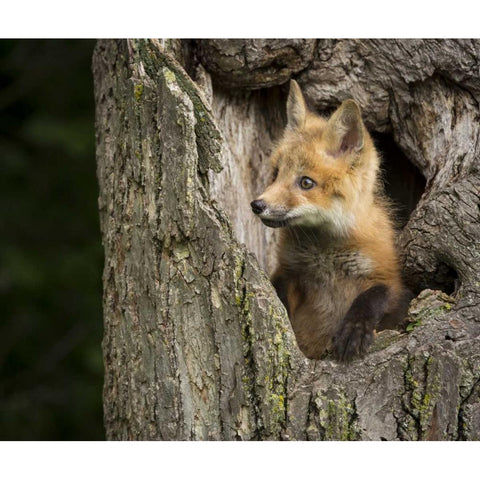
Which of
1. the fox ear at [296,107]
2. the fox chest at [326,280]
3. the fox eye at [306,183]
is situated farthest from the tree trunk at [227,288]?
the fox eye at [306,183]

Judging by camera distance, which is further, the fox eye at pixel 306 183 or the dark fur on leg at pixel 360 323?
the fox eye at pixel 306 183

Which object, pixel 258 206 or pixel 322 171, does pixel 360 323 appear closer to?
pixel 258 206

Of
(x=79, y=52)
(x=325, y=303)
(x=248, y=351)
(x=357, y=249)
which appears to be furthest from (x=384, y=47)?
(x=79, y=52)

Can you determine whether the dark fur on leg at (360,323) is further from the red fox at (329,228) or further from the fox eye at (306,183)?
the fox eye at (306,183)

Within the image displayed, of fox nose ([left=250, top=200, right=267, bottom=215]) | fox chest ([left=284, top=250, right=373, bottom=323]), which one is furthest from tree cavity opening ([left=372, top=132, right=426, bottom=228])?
fox nose ([left=250, top=200, right=267, bottom=215])

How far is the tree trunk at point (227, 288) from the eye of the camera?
3.99m

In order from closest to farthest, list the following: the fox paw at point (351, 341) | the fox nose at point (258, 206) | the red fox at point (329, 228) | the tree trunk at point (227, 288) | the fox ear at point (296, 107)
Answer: the tree trunk at point (227, 288) < the fox paw at point (351, 341) < the fox nose at point (258, 206) < the red fox at point (329, 228) < the fox ear at point (296, 107)

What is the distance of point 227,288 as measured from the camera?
4137mm

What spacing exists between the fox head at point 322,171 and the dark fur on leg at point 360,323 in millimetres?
598

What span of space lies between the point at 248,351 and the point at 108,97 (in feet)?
6.79

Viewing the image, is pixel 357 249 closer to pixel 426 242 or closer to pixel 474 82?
pixel 426 242

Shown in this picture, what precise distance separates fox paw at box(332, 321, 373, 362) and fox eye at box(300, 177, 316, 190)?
991 millimetres

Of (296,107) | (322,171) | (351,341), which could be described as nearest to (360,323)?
(351,341)

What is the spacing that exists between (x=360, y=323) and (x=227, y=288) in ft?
2.94
